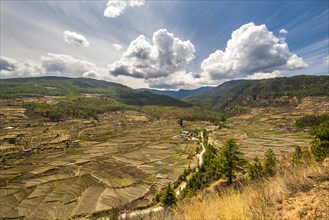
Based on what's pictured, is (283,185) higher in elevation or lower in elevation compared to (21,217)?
higher

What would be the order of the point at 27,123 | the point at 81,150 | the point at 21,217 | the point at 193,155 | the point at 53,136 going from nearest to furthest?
the point at 21,217 → the point at 193,155 → the point at 81,150 → the point at 53,136 → the point at 27,123

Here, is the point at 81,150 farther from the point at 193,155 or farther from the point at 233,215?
the point at 233,215

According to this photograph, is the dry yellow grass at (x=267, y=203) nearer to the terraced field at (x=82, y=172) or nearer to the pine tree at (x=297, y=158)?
the pine tree at (x=297, y=158)

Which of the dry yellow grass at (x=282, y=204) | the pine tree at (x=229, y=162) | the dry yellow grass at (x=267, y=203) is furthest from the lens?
the pine tree at (x=229, y=162)

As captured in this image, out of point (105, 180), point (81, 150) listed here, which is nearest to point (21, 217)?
point (105, 180)

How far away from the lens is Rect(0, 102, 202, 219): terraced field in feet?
128

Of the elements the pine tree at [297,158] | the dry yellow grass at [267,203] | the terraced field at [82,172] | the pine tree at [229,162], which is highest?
the dry yellow grass at [267,203]

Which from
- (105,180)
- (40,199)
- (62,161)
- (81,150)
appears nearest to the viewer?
(40,199)

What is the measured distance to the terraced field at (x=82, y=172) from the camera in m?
39.0

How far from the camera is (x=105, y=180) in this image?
52.7 m

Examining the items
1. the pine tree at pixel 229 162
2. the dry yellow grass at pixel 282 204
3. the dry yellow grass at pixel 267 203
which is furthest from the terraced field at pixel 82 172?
the pine tree at pixel 229 162

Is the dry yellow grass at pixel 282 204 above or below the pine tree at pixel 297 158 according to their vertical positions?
above

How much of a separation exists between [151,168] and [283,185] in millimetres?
61013

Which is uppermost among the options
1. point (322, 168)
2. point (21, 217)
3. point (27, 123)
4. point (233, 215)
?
point (322, 168)
